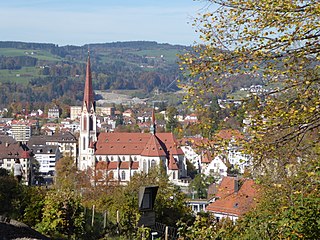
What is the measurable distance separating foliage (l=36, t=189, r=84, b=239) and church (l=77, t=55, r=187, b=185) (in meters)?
53.1

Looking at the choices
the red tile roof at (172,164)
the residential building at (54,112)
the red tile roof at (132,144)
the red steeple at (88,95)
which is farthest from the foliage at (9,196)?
the residential building at (54,112)

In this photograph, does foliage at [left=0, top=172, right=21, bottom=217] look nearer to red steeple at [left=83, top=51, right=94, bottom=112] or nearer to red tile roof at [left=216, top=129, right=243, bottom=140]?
red tile roof at [left=216, top=129, right=243, bottom=140]

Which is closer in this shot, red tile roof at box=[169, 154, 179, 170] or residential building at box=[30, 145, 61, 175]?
red tile roof at box=[169, 154, 179, 170]

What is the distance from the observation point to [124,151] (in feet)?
223

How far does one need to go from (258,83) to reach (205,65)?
2.14 feet

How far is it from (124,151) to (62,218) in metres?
56.6

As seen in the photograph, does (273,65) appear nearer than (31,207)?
Yes

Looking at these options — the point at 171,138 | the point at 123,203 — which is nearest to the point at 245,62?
the point at 123,203

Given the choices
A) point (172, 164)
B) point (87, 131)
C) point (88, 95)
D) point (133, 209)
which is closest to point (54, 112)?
point (88, 95)

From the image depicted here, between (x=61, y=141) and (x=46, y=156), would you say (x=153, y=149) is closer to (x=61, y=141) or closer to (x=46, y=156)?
(x=46, y=156)

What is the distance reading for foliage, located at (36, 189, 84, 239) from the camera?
1113 centimetres

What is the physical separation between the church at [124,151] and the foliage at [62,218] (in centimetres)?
→ 5308

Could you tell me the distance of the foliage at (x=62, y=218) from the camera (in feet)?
36.5

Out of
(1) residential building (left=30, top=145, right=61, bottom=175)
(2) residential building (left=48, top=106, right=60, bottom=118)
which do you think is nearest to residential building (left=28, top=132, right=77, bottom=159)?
(1) residential building (left=30, top=145, right=61, bottom=175)
